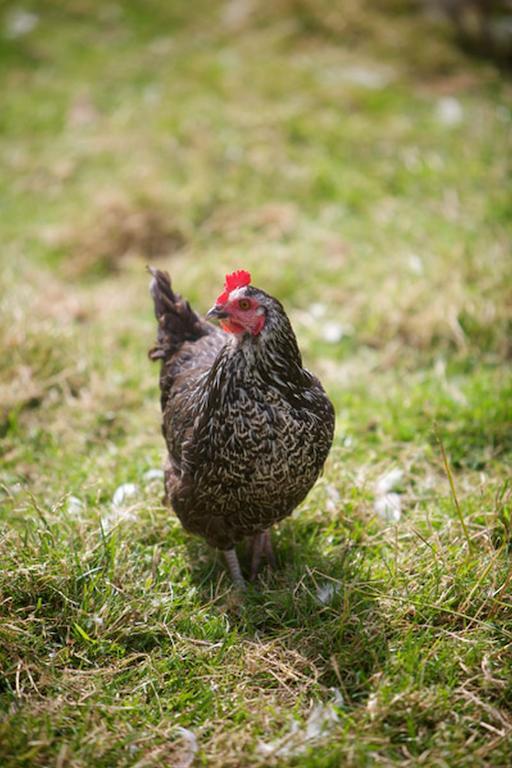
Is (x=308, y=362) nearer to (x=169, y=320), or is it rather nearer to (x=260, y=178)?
(x=169, y=320)

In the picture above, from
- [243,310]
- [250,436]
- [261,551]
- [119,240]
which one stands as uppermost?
[243,310]

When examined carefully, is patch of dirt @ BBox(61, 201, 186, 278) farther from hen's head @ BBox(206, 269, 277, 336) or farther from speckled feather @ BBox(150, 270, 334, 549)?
hen's head @ BBox(206, 269, 277, 336)

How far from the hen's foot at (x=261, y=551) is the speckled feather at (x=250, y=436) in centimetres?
24

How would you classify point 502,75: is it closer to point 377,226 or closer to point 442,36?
point 442,36

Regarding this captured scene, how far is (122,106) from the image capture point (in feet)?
26.1

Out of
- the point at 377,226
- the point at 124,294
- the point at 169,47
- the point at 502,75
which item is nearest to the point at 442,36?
the point at 502,75

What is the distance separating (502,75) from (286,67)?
263 centimetres

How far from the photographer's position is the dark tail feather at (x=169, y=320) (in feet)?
11.5

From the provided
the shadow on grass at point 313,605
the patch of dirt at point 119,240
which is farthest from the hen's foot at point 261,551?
the patch of dirt at point 119,240

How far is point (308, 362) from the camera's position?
4.64 m

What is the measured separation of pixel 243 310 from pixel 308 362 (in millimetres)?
2030

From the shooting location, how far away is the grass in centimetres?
251

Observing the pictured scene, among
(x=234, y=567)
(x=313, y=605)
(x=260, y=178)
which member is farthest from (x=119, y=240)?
(x=313, y=605)

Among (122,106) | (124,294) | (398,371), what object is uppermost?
(122,106)
